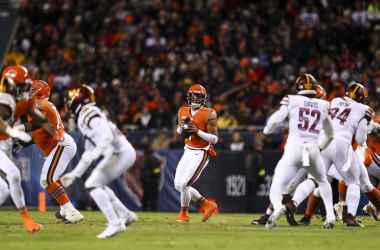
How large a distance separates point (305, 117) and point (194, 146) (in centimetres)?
A: 298

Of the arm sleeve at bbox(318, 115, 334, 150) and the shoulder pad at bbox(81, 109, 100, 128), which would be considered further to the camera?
the arm sleeve at bbox(318, 115, 334, 150)

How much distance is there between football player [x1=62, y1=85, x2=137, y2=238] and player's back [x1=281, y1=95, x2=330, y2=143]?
92.0 inches

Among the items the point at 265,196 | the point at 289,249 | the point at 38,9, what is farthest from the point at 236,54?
the point at 289,249

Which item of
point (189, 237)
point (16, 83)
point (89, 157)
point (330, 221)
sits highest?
point (16, 83)

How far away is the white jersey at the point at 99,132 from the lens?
9070 mm

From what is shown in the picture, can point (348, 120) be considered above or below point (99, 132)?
above

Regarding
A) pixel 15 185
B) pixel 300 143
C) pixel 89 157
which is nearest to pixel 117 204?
pixel 89 157

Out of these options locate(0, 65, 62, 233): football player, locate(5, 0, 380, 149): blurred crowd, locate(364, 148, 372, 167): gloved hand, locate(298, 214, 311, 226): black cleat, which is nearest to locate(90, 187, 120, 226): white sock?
locate(0, 65, 62, 233): football player

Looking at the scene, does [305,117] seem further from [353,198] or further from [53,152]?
[53,152]

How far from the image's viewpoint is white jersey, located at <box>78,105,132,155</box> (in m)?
9.07

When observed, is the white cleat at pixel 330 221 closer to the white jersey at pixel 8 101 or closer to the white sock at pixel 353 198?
the white sock at pixel 353 198

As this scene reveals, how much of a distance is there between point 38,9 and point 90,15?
2.17 metres

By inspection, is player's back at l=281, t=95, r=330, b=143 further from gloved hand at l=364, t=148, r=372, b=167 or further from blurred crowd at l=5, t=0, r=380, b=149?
blurred crowd at l=5, t=0, r=380, b=149

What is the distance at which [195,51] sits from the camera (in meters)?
23.1
